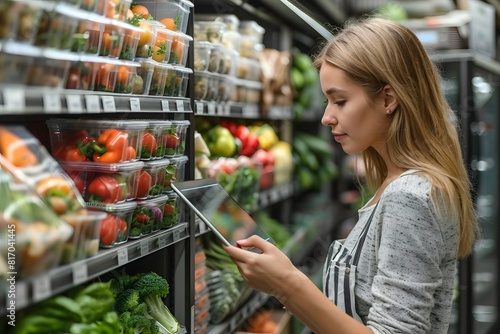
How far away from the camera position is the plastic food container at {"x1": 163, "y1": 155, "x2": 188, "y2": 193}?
2.13 metres

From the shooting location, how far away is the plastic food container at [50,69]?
1427mm

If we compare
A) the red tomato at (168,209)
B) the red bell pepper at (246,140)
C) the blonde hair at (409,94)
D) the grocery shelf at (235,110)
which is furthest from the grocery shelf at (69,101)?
the red bell pepper at (246,140)

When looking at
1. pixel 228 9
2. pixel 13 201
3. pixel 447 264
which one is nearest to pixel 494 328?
pixel 228 9

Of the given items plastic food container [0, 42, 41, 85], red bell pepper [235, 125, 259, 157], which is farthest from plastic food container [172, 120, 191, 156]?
red bell pepper [235, 125, 259, 157]

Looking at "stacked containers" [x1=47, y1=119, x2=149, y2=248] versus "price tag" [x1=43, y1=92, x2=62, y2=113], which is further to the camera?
"stacked containers" [x1=47, y1=119, x2=149, y2=248]

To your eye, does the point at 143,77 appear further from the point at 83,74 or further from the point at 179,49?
the point at 83,74

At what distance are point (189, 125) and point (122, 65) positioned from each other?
47 centimetres

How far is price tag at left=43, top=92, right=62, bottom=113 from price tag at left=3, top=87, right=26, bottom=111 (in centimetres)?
7

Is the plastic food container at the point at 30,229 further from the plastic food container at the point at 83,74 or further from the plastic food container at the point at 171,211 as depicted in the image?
the plastic food container at the point at 171,211

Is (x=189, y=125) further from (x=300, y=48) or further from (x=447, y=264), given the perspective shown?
(x=300, y=48)

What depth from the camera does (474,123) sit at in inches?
167

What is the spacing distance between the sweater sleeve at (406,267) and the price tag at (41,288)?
0.81 metres

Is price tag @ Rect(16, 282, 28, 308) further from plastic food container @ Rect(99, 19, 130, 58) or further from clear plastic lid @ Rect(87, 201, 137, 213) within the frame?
plastic food container @ Rect(99, 19, 130, 58)

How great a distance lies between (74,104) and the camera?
1546 millimetres
